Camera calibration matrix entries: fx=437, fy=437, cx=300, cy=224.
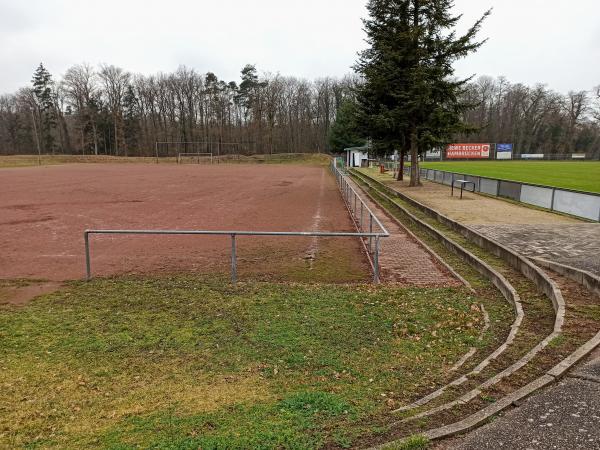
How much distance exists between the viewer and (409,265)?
9797mm

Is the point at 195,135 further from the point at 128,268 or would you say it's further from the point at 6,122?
the point at 128,268

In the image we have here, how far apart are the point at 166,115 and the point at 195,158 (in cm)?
1634

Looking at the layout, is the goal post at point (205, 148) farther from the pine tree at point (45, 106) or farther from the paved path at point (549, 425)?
the paved path at point (549, 425)

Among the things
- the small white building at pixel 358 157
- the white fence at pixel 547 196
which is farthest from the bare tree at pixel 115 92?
the white fence at pixel 547 196

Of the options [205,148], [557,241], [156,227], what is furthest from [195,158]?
[557,241]

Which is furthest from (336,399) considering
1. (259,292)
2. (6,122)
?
(6,122)

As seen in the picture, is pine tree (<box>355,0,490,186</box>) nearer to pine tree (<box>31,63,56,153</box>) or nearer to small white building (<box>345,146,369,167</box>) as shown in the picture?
small white building (<box>345,146,369,167</box>)

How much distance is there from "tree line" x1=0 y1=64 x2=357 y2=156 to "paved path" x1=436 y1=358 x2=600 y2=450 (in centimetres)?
8666

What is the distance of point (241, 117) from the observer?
313ft

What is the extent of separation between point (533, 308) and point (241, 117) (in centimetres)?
9369

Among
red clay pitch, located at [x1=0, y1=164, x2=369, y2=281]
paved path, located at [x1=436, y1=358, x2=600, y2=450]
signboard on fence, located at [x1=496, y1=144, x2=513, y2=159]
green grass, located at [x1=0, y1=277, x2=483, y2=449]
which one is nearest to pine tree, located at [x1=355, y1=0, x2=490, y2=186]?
red clay pitch, located at [x1=0, y1=164, x2=369, y2=281]

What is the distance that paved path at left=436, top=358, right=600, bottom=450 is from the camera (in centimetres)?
318

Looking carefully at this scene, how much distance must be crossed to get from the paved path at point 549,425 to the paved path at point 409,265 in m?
4.40

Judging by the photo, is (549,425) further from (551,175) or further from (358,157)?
(358,157)
